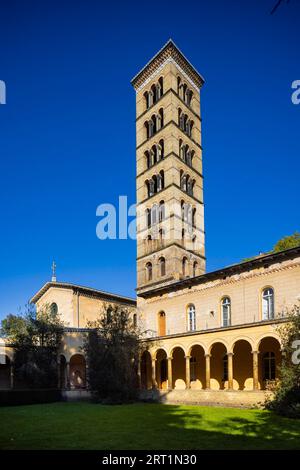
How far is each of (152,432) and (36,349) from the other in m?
21.6

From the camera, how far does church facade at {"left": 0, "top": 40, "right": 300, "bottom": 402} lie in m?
27.8

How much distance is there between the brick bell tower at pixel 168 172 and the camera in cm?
4125

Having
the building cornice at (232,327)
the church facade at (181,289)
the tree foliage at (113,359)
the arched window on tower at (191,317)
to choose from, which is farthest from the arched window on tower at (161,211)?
the tree foliage at (113,359)

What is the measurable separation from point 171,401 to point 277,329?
1048 centimetres

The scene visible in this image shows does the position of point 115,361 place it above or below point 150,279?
below

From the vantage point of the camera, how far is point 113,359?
29.2m

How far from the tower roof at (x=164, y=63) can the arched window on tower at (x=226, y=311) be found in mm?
27136

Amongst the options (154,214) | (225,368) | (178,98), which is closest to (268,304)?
(225,368)

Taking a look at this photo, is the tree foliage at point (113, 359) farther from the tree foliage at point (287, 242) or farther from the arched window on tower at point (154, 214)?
the tree foliage at point (287, 242)

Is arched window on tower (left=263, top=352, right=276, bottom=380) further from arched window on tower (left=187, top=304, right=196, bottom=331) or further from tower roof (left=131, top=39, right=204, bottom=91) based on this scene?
tower roof (left=131, top=39, right=204, bottom=91)

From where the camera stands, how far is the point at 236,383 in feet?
96.4
